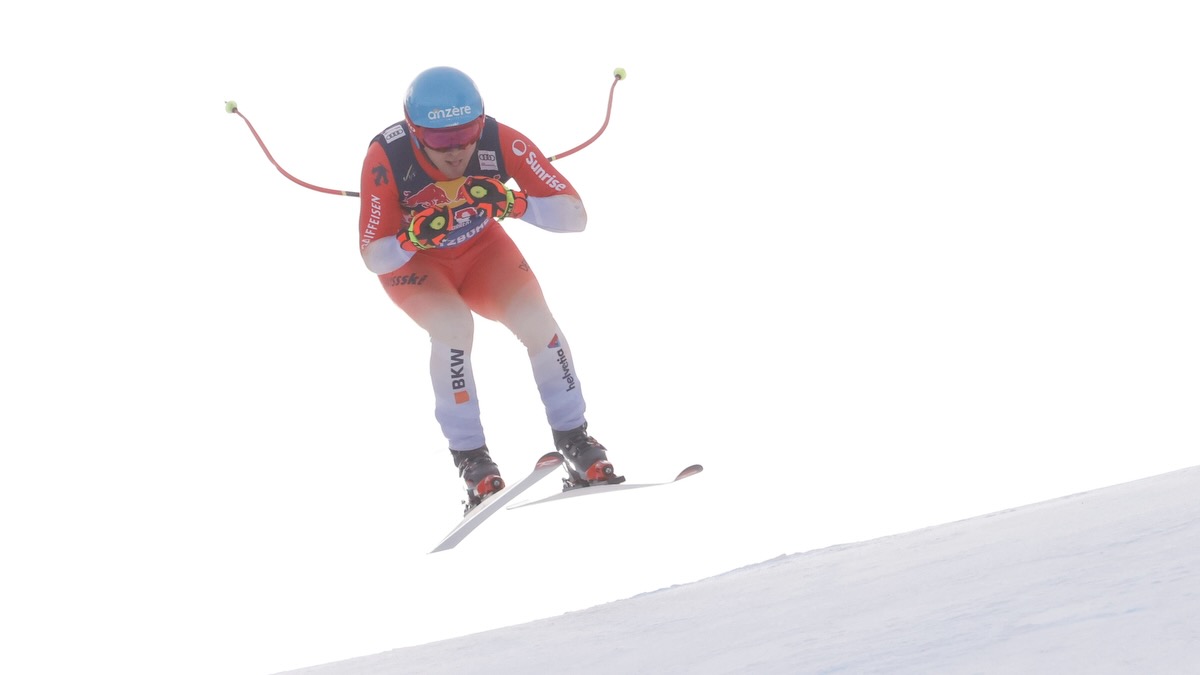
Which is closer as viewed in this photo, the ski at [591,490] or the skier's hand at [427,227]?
the skier's hand at [427,227]

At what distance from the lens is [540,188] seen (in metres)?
5.42

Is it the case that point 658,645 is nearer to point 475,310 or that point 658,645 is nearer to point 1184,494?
point 1184,494

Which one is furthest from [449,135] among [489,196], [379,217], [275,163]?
[275,163]

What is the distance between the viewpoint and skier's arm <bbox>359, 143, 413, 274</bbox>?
5.18 meters

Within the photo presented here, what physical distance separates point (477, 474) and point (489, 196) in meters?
1.26

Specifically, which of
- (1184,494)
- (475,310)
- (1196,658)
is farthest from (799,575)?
(475,310)

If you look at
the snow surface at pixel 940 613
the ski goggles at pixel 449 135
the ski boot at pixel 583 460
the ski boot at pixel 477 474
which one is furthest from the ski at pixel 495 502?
the ski goggles at pixel 449 135

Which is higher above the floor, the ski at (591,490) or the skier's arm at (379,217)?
the skier's arm at (379,217)

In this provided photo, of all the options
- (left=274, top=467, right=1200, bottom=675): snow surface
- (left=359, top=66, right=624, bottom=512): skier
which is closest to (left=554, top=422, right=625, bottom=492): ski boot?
(left=359, top=66, right=624, bottom=512): skier

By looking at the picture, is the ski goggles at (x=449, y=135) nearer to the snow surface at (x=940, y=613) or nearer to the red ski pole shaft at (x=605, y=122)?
the red ski pole shaft at (x=605, y=122)

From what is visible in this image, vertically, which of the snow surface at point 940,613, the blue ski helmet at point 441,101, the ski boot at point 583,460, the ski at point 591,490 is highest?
the blue ski helmet at point 441,101

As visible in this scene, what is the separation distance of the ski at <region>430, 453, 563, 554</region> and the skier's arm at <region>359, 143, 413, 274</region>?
109 cm

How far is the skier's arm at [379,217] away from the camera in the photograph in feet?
17.0

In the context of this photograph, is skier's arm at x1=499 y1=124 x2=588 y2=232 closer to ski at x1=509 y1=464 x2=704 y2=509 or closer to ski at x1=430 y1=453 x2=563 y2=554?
ski at x1=430 y1=453 x2=563 y2=554
